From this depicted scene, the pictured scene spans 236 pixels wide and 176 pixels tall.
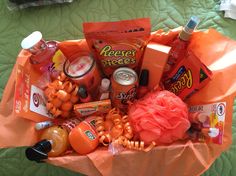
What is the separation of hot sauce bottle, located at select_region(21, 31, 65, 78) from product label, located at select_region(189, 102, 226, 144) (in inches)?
12.8

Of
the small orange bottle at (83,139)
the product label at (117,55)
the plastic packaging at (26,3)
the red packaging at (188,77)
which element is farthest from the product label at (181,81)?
the plastic packaging at (26,3)

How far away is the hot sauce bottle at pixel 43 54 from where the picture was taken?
2.17ft

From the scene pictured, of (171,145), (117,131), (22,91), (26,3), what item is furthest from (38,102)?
(26,3)

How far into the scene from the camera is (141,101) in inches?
26.8

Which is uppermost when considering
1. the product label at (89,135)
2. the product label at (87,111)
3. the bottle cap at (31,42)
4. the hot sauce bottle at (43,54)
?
the bottle cap at (31,42)

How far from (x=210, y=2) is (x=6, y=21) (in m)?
0.63

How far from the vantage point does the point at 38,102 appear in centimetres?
70

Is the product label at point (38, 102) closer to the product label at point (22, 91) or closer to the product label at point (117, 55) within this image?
the product label at point (22, 91)

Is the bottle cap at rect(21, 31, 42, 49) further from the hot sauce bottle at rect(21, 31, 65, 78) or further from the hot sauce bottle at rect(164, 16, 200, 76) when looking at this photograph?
the hot sauce bottle at rect(164, 16, 200, 76)

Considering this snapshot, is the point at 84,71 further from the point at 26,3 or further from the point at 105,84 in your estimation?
the point at 26,3

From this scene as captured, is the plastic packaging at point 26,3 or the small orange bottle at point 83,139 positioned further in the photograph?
the plastic packaging at point 26,3

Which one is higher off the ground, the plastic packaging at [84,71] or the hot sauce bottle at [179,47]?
the hot sauce bottle at [179,47]

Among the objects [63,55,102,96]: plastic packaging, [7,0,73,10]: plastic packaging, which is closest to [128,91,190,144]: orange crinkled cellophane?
[63,55,102,96]: plastic packaging

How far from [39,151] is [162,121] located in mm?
240
